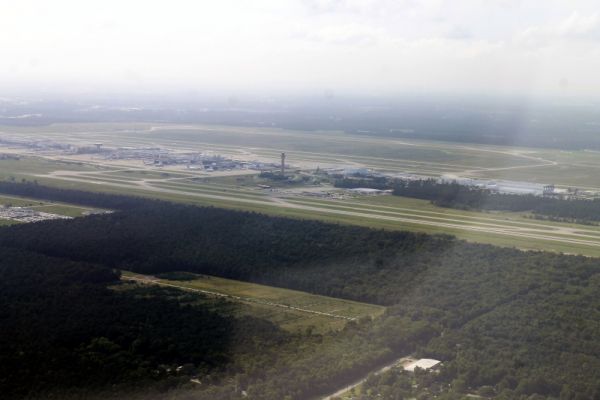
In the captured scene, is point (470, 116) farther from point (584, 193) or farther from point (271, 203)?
point (271, 203)

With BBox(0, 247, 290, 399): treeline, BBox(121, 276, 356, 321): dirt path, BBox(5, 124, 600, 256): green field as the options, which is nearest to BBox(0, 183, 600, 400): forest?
BBox(0, 247, 290, 399): treeline

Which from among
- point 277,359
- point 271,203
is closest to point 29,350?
point 277,359

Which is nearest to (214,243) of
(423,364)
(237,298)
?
(237,298)

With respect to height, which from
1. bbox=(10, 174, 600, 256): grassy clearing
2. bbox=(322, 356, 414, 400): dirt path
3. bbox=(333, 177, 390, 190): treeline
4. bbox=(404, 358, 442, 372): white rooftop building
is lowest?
bbox=(322, 356, 414, 400): dirt path

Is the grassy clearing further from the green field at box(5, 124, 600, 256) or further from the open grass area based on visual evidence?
the open grass area

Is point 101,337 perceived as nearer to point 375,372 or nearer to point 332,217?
point 375,372

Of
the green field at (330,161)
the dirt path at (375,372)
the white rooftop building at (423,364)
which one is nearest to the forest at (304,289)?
the dirt path at (375,372)
